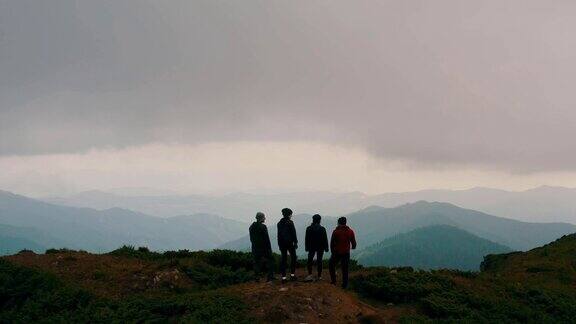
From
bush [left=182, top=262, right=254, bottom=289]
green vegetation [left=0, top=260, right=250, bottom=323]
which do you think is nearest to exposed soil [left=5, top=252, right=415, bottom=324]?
bush [left=182, top=262, right=254, bottom=289]

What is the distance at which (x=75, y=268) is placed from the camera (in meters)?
20.4

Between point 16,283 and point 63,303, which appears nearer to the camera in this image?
point 63,303

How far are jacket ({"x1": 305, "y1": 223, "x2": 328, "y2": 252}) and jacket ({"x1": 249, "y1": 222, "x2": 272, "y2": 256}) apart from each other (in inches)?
66.9

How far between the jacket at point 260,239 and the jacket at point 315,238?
170 cm

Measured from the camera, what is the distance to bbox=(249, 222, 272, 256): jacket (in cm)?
1664

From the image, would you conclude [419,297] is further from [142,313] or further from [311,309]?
[142,313]

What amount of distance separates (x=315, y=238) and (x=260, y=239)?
7.48 feet

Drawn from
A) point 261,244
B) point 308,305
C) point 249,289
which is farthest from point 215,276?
point 308,305

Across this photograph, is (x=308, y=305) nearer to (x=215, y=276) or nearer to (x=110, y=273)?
(x=215, y=276)

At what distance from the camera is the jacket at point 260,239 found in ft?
54.6

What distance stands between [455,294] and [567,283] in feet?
28.0

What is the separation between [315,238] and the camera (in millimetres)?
17125

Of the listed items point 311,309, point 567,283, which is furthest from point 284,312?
point 567,283

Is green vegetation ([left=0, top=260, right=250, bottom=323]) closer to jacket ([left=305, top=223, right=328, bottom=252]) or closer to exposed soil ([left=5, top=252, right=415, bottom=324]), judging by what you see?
exposed soil ([left=5, top=252, right=415, bottom=324])
